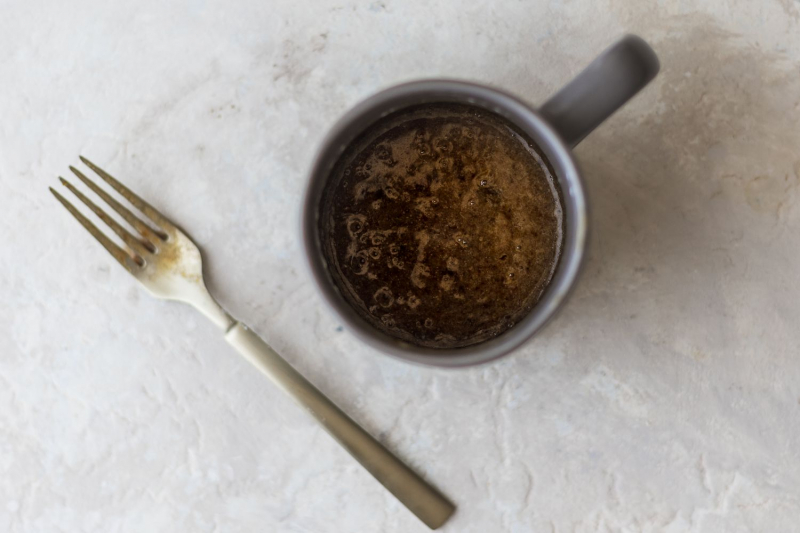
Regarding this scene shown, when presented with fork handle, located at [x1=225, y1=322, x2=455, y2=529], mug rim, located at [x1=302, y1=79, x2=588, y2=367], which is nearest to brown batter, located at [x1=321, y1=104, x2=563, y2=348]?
mug rim, located at [x1=302, y1=79, x2=588, y2=367]

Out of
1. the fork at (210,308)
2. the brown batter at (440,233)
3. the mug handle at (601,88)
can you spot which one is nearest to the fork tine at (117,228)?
the fork at (210,308)

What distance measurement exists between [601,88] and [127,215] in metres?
0.48

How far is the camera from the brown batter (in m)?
0.52

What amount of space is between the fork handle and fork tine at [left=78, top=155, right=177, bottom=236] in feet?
0.45

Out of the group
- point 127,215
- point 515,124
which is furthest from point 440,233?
point 127,215

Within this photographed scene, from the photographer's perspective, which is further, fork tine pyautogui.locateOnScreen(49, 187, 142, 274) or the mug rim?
fork tine pyautogui.locateOnScreen(49, 187, 142, 274)

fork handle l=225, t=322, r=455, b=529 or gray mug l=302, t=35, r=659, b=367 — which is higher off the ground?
gray mug l=302, t=35, r=659, b=367

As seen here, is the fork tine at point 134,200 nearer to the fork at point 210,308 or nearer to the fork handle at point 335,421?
the fork at point 210,308

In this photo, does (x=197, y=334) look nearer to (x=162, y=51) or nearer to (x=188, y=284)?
(x=188, y=284)

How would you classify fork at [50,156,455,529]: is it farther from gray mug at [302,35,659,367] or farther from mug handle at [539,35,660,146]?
mug handle at [539,35,660,146]

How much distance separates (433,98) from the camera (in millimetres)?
486

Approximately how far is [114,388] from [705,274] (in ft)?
2.16

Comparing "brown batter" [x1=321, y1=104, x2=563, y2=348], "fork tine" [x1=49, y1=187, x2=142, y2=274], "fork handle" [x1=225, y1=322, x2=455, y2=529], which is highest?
"fork tine" [x1=49, y1=187, x2=142, y2=274]

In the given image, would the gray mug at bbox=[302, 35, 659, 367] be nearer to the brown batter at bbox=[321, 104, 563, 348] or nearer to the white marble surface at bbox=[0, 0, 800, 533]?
the brown batter at bbox=[321, 104, 563, 348]
